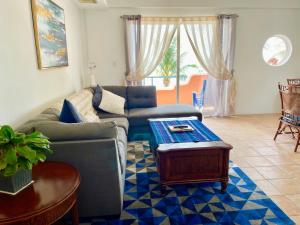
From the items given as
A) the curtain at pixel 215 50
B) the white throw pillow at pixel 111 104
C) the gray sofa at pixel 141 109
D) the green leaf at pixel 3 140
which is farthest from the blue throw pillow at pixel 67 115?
the curtain at pixel 215 50

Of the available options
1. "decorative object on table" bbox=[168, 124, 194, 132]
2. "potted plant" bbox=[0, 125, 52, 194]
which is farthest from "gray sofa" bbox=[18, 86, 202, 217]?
"decorative object on table" bbox=[168, 124, 194, 132]

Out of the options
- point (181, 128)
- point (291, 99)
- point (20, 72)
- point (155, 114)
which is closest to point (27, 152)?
point (20, 72)

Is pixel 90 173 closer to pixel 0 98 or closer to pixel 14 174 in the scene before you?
pixel 14 174

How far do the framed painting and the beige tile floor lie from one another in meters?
2.69

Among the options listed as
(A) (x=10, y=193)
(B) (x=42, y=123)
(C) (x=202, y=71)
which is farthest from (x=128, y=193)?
(C) (x=202, y=71)

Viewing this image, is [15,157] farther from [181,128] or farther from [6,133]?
[181,128]

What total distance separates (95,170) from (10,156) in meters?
0.71

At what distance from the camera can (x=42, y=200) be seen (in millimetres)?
1190

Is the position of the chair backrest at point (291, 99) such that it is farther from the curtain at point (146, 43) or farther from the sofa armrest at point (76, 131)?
the sofa armrest at point (76, 131)

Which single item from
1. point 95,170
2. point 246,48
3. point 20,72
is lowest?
point 95,170

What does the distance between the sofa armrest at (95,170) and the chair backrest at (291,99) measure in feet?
8.86

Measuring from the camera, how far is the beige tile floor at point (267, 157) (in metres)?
2.28

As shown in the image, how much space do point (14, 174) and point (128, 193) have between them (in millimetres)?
1296

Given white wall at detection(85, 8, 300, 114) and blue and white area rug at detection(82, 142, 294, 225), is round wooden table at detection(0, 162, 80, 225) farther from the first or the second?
white wall at detection(85, 8, 300, 114)
